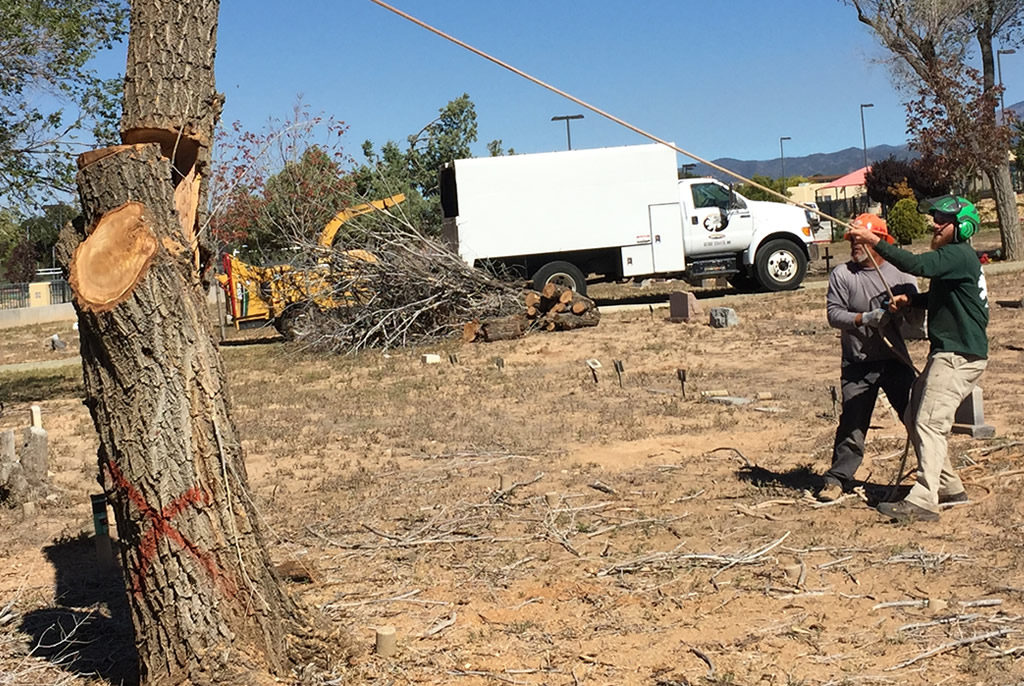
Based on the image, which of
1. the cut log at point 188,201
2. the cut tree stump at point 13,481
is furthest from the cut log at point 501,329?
the cut log at point 188,201

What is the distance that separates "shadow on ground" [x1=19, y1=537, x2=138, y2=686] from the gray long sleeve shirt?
436 cm

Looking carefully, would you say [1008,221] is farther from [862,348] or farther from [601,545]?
[601,545]

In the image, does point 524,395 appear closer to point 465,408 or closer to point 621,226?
point 465,408

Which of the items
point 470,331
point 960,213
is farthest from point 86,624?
point 470,331

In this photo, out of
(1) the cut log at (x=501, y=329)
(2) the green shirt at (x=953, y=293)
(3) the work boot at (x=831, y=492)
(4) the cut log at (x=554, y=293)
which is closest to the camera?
(2) the green shirt at (x=953, y=293)

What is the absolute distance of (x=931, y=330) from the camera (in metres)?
5.97

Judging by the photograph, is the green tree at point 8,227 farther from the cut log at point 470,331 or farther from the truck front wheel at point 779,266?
the truck front wheel at point 779,266

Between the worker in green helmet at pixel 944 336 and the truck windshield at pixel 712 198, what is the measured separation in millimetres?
14764

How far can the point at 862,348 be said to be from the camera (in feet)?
21.3

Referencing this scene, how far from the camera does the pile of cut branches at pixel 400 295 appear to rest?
55.7 feet

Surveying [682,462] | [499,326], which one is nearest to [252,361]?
[499,326]

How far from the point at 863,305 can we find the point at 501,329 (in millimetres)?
10347

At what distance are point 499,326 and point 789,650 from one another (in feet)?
40.2

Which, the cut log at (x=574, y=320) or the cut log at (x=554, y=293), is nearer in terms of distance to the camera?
the cut log at (x=574, y=320)
